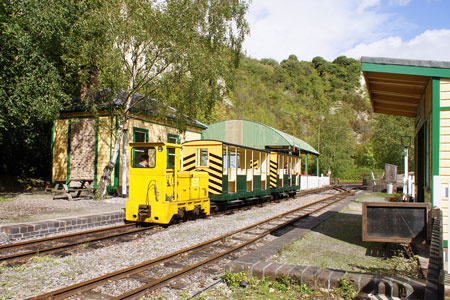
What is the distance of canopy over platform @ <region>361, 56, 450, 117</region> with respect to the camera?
21.8ft

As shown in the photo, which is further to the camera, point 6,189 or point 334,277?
point 6,189

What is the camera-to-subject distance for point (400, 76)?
7.15 meters

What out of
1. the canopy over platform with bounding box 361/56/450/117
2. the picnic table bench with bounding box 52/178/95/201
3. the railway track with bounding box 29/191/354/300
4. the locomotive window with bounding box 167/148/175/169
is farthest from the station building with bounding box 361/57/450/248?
the picnic table bench with bounding box 52/178/95/201

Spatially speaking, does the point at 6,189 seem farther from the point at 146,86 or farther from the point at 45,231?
the point at 45,231

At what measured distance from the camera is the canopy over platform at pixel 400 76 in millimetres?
6645

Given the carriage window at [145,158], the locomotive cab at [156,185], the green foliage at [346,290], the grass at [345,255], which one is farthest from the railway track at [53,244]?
the green foliage at [346,290]

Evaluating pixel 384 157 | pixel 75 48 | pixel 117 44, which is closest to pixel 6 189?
pixel 75 48

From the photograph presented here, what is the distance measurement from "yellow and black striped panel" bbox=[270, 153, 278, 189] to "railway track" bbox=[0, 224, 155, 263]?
9246 millimetres

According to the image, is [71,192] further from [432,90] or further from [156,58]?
[432,90]

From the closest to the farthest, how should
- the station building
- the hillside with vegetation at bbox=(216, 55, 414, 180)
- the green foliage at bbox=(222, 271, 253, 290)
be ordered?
the green foliage at bbox=(222, 271, 253, 290) < the station building < the hillside with vegetation at bbox=(216, 55, 414, 180)

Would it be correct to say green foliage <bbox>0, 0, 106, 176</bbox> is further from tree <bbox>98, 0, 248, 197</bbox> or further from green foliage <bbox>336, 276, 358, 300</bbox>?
green foliage <bbox>336, 276, 358, 300</bbox>

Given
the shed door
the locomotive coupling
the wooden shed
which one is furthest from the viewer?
the shed door

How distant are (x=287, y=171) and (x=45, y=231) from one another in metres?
13.8

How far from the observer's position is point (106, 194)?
50.3ft
